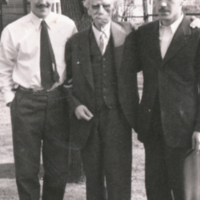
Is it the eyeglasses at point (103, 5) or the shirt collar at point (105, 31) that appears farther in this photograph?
the shirt collar at point (105, 31)

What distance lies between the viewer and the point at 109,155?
302 cm

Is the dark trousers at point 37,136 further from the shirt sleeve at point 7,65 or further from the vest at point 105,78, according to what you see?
the vest at point 105,78

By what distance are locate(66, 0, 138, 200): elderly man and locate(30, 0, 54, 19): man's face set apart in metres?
0.34

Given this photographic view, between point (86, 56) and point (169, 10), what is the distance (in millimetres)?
767

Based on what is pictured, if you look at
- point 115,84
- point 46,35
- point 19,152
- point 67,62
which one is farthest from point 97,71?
point 19,152

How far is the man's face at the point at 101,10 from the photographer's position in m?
2.84

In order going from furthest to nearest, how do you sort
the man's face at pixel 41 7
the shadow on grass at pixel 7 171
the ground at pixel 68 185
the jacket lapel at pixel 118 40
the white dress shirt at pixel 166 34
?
the shadow on grass at pixel 7 171
the ground at pixel 68 185
the man's face at pixel 41 7
the jacket lapel at pixel 118 40
the white dress shirt at pixel 166 34

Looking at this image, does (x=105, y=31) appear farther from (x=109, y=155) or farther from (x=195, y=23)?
(x=109, y=155)

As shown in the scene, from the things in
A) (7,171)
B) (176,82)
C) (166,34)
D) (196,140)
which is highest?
(166,34)

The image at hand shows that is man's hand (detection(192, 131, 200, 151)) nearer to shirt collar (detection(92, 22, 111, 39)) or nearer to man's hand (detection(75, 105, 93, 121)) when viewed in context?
man's hand (detection(75, 105, 93, 121))

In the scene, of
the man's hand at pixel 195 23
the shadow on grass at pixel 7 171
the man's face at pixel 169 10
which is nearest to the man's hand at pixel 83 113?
the man's face at pixel 169 10

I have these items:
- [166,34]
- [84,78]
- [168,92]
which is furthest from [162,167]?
[166,34]

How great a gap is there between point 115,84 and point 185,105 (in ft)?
1.99

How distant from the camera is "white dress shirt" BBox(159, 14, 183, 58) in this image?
9.27 ft
